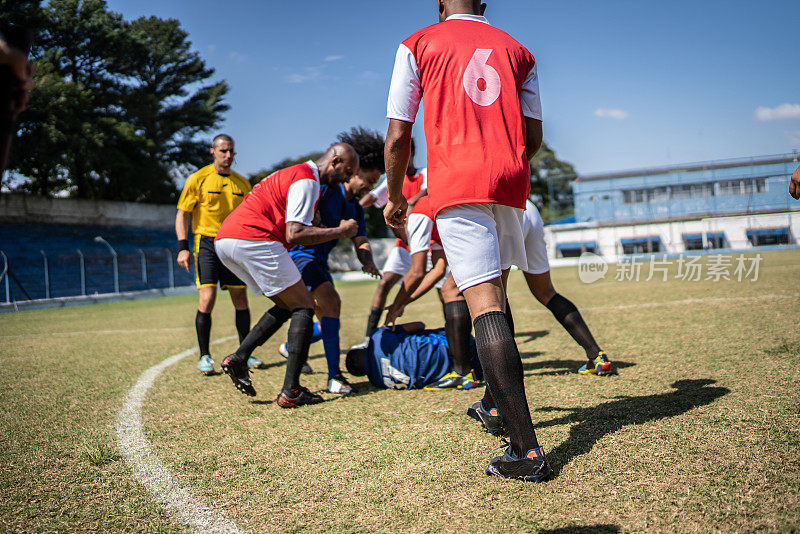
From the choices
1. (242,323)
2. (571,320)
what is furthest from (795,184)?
(242,323)

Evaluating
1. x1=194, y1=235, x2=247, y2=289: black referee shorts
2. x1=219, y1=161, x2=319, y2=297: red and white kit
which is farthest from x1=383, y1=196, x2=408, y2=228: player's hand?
x1=194, y1=235, x2=247, y2=289: black referee shorts

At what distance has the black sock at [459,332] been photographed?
4.15 m

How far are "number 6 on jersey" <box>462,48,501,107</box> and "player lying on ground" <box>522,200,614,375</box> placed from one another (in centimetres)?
177

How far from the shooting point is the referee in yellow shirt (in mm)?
5941

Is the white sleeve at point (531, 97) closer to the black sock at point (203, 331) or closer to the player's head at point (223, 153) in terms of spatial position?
the black sock at point (203, 331)

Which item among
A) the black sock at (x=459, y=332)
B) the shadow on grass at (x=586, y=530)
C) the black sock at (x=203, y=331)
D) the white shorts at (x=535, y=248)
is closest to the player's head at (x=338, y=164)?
the black sock at (x=459, y=332)

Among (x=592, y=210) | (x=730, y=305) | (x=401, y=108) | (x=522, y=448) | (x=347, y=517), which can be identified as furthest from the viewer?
(x=592, y=210)

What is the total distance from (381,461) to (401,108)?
5.55ft

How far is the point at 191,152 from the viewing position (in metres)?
48.8

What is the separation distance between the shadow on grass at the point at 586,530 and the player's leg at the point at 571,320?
7.94 ft

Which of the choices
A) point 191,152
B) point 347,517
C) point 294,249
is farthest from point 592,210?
point 347,517

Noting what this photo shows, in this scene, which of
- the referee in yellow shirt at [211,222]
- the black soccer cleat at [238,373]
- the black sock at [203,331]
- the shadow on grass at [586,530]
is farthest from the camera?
the referee in yellow shirt at [211,222]

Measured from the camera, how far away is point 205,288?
232 inches

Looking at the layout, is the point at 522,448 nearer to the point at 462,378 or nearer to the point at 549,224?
the point at 462,378
